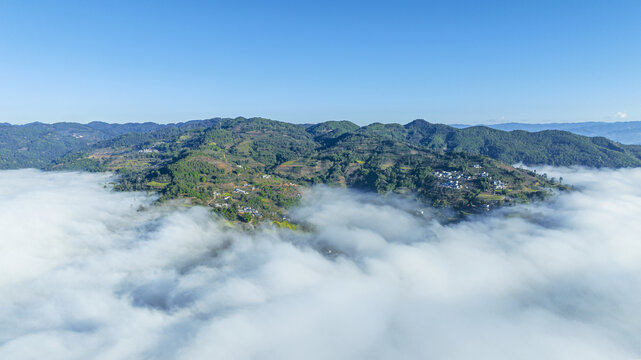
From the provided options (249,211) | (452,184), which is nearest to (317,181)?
(249,211)

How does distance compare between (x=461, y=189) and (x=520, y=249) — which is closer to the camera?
(x=520, y=249)

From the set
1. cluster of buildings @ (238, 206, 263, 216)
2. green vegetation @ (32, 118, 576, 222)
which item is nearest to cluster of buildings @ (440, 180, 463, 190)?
green vegetation @ (32, 118, 576, 222)

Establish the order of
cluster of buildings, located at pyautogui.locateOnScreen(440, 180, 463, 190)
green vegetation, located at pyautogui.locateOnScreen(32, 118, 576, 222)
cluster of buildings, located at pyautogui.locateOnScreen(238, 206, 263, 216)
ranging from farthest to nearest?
1. cluster of buildings, located at pyautogui.locateOnScreen(440, 180, 463, 190)
2. green vegetation, located at pyautogui.locateOnScreen(32, 118, 576, 222)
3. cluster of buildings, located at pyautogui.locateOnScreen(238, 206, 263, 216)

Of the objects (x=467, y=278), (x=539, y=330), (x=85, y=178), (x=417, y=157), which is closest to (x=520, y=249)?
(x=467, y=278)

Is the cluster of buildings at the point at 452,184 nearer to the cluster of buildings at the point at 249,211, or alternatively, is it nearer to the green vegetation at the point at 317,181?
the green vegetation at the point at 317,181

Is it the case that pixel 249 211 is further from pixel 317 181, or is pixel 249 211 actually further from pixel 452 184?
pixel 452 184

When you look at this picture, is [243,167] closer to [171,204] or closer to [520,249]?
[171,204]

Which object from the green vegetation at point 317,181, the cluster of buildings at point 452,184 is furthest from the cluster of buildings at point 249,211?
the cluster of buildings at point 452,184

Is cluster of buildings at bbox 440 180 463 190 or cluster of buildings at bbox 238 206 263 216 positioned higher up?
cluster of buildings at bbox 440 180 463 190

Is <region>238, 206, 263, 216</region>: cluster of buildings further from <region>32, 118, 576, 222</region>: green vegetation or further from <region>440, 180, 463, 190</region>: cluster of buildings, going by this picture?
<region>440, 180, 463, 190</region>: cluster of buildings

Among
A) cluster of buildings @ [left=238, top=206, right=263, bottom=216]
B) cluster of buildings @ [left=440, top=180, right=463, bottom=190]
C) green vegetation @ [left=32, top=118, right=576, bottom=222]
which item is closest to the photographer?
cluster of buildings @ [left=238, top=206, right=263, bottom=216]

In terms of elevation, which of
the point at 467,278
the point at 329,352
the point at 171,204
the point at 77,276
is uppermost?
the point at 171,204
